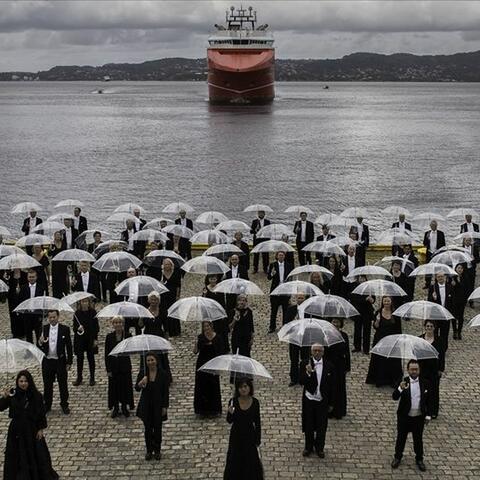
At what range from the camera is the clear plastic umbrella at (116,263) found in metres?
14.2

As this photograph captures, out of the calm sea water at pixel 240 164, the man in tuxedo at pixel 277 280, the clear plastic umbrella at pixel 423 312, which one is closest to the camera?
the clear plastic umbrella at pixel 423 312

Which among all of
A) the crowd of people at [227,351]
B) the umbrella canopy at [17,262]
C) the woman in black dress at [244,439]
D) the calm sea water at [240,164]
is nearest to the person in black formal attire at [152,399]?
the crowd of people at [227,351]

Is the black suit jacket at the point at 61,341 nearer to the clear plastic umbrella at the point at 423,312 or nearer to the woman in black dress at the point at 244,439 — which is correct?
the woman in black dress at the point at 244,439

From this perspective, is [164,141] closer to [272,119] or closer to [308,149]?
[308,149]

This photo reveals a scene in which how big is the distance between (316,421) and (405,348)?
1505 mm

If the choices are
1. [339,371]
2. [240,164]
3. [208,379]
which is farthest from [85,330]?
[240,164]

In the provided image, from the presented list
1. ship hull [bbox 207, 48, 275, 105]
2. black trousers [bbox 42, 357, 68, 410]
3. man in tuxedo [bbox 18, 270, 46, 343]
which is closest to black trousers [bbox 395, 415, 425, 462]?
black trousers [bbox 42, 357, 68, 410]

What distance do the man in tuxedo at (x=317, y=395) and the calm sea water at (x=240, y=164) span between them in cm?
2672

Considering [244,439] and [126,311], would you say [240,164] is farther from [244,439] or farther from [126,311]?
[244,439]

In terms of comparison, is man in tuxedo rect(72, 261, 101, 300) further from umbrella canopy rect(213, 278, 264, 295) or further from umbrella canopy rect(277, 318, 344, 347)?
umbrella canopy rect(277, 318, 344, 347)

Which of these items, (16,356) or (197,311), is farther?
(197,311)

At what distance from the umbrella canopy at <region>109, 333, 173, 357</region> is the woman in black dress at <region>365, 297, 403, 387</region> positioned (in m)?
3.69

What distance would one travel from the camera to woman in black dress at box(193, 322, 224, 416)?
1016cm

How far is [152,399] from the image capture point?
348 inches
